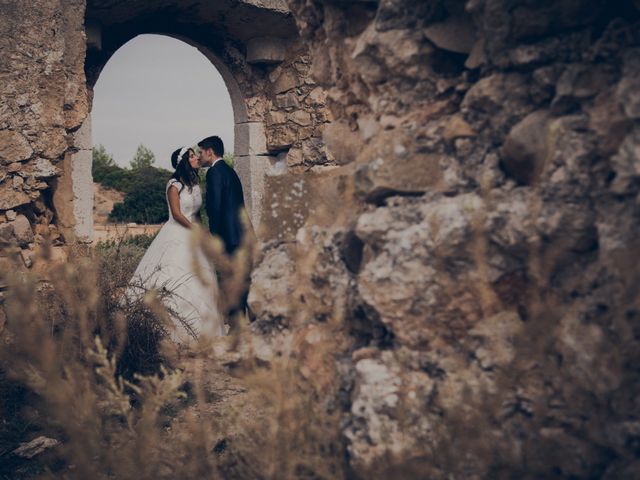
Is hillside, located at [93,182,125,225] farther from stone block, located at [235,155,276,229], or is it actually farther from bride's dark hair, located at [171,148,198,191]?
bride's dark hair, located at [171,148,198,191]

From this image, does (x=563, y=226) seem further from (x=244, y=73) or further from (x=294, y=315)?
(x=244, y=73)

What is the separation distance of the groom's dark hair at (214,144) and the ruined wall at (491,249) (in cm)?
389

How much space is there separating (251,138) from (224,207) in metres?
2.59

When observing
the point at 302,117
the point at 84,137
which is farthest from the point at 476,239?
the point at 302,117

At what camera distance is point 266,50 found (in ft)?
25.7

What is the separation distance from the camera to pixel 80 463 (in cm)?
185

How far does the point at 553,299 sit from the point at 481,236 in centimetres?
21

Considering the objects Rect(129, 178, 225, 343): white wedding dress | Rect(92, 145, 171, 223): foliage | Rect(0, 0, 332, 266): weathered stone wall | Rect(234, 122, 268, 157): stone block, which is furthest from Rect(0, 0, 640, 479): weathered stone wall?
Rect(92, 145, 171, 223): foliage

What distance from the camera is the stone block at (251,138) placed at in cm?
813

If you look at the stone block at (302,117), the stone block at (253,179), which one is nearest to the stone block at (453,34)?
the stone block at (302,117)

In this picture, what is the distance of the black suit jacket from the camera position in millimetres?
5688

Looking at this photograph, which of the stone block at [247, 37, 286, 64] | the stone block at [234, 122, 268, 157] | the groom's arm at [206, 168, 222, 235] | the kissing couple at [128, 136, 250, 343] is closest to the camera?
the kissing couple at [128, 136, 250, 343]

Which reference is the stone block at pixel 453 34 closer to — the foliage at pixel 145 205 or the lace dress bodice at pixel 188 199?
the lace dress bodice at pixel 188 199

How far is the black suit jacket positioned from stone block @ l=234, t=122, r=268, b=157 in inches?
95.5
